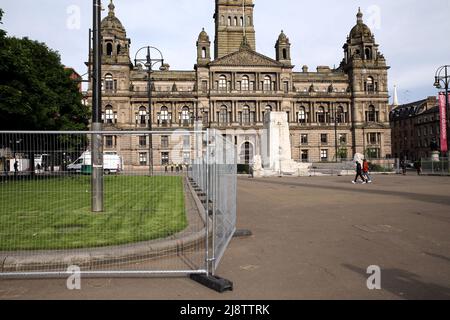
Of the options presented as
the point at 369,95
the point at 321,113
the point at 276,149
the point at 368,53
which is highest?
the point at 368,53

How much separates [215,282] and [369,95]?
278 ft

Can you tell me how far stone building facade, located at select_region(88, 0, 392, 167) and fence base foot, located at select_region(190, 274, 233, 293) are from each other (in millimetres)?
67511

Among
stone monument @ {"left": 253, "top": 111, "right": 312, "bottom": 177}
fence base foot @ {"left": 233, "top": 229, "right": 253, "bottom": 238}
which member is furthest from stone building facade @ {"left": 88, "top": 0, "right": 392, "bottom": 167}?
fence base foot @ {"left": 233, "top": 229, "right": 253, "bottom": 238}

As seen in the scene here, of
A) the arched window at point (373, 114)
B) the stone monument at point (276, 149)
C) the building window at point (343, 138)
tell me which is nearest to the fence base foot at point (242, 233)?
the stone monument at point (276, 149)

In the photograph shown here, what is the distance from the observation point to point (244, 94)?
78.2m

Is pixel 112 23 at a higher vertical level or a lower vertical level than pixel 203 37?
higher

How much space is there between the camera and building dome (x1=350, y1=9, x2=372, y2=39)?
273ft

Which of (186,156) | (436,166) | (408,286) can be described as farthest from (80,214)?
(436,166)

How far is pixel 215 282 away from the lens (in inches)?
198

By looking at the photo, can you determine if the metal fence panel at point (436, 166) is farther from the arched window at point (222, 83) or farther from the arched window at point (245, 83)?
the arched window at point (222, 83)

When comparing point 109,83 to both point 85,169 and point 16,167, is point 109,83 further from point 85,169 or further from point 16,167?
point 16,167

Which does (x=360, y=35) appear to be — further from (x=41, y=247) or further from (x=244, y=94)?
(x=41, y=247)

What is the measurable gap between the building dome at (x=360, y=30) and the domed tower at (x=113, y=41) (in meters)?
48.9
